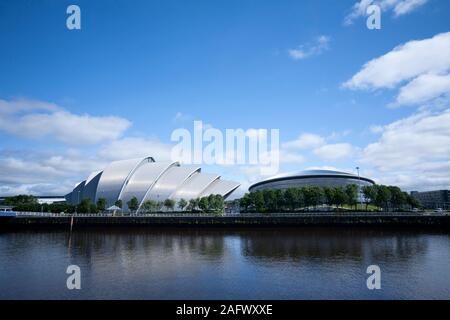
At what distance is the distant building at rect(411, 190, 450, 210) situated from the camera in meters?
117

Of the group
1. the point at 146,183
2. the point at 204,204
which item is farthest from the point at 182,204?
the point at 146,183

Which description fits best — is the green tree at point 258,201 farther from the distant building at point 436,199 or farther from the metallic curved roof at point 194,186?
the distant building at point 436,199

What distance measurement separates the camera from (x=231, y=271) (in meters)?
15.9

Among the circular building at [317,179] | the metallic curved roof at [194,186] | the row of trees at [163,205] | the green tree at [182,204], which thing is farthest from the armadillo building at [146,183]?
the circular building at [317,179]

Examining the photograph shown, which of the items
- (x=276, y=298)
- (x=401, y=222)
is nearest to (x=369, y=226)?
(x=401, y=222)

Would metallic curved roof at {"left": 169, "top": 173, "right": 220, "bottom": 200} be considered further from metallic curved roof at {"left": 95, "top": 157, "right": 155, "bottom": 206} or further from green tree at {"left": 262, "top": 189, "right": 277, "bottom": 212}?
green tree at {"left": 262, "top": 189, "right": 277, "bottom": 212}

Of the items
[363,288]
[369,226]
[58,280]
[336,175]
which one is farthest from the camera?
[336,175]

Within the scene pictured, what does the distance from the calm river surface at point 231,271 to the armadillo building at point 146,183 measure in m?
33.6

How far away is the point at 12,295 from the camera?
1244 cm

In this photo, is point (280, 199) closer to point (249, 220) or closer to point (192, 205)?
point (249, 220)

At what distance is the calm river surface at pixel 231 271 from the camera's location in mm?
12422

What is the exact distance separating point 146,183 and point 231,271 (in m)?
45.8
